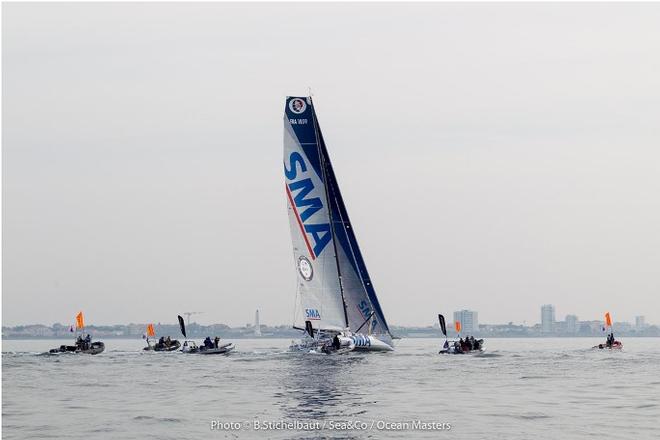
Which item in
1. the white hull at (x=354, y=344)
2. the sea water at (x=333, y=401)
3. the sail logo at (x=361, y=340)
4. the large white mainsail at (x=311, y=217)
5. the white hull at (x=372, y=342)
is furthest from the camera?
the large white mainsail at (x=311, y=217)

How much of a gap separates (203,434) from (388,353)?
6044 centimetres

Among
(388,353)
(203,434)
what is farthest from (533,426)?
(388,353)

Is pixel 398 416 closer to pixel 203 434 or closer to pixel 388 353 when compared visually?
pixel 203 434

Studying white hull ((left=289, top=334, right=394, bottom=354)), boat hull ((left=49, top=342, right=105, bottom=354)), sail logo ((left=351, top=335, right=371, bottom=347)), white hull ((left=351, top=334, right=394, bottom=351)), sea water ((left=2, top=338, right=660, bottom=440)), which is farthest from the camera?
boat hull ((left=49, top=342, right=105, bottom=354))

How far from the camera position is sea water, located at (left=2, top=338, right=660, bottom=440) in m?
42.1

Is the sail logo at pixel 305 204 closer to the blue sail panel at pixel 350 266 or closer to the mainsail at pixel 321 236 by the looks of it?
the mainsail at pixel 321 236

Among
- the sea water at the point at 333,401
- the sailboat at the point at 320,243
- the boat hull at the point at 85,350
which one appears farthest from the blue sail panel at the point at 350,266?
the boat hull at the point at 85,350

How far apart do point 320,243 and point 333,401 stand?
42.7 meters

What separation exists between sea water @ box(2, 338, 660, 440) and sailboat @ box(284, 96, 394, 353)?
9904mm

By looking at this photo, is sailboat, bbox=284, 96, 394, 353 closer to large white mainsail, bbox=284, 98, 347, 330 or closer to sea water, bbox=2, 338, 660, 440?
large white mainsail, bbox=284, 98, 347, 330

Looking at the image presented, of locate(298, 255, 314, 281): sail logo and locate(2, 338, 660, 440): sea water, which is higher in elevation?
locate(298, 255, 314, 281): sail logo

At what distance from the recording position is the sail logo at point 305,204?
9369 cm

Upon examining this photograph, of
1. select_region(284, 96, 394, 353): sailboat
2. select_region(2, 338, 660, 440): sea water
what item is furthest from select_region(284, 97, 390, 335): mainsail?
select_region(2, 338, 660, 440): sea water

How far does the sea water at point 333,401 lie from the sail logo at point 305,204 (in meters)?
13.2
